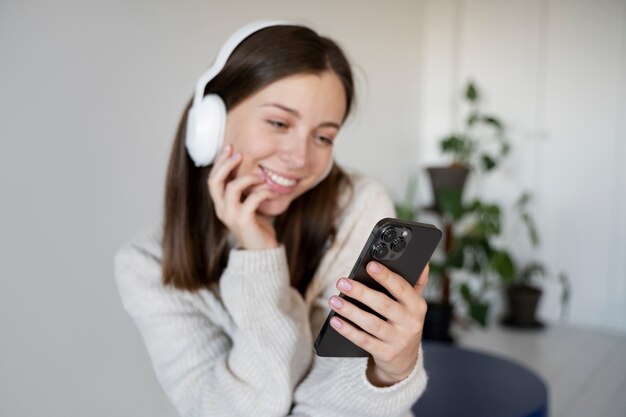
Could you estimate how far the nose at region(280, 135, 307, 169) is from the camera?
89cm

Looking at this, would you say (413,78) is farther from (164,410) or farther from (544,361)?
(164,410)

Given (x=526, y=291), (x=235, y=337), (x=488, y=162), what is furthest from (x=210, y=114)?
(x=526, y=291)

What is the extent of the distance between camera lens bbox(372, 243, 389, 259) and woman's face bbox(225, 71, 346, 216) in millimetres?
300

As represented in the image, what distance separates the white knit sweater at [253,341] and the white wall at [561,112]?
244 cm

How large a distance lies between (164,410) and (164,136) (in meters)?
0.82

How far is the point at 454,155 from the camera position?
10.6ft

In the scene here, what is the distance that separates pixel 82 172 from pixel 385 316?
1.06m

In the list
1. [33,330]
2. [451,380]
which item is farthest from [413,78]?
[33,330]

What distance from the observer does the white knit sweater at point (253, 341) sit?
80 cm

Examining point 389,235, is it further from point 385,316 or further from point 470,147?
point 470,147

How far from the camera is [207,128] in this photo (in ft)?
2.99

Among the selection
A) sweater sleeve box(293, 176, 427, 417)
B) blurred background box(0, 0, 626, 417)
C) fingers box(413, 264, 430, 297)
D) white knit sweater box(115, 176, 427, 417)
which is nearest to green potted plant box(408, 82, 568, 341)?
blurred background box(0, 0, 626, 417)

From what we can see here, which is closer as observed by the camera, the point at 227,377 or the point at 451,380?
the point at 227,377

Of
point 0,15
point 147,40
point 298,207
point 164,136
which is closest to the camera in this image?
point 298,207
